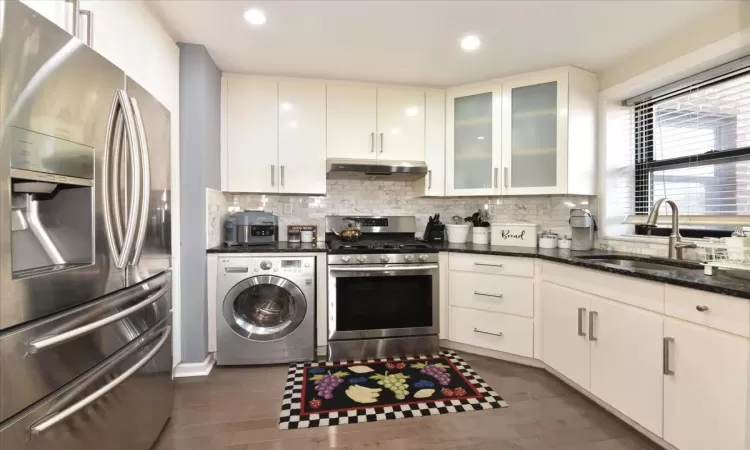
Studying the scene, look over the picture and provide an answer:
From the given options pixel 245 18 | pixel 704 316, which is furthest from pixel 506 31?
pixel 704 316

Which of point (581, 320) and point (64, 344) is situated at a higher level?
point (64, 344)

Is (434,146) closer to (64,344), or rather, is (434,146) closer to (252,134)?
(252,134)

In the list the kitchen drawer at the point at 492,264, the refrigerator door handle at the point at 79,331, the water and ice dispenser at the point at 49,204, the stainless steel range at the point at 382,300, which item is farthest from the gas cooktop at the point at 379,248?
the water and ice dispenser at the point at 49,204

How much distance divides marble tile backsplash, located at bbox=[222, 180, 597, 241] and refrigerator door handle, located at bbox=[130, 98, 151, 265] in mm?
1747

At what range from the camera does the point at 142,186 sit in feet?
4.76

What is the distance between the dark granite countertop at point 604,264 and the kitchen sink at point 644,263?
0.05 ft

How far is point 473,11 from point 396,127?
1240 millimetres

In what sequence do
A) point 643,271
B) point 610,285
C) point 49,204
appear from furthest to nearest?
point 610,285
point 643,271
point 49,204

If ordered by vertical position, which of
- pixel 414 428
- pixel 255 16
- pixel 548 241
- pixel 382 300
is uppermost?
pixel 255 16

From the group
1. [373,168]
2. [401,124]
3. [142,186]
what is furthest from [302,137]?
[142,186]

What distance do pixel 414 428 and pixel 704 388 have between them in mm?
1312

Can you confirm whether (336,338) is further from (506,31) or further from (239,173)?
(506,31)

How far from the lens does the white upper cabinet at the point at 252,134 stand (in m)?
2.92

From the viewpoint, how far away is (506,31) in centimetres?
228
